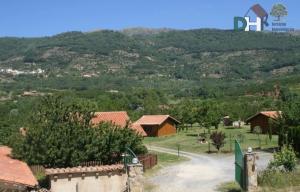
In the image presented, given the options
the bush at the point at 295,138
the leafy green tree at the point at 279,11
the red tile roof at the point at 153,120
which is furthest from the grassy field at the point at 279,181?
the leafy green tree at the point at 279,11

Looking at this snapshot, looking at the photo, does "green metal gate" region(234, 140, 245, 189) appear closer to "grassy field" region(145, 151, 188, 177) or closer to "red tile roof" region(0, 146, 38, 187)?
"red tile roof" region(0, 146, 38, 187)

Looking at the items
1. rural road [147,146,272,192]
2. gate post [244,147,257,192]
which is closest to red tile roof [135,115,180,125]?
rural road [147,146,272,192]

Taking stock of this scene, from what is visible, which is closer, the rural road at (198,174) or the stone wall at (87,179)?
the stone wall at (87,179)

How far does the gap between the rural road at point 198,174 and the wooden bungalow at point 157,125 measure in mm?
26146

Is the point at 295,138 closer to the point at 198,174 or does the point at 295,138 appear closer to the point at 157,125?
the point at 198,174

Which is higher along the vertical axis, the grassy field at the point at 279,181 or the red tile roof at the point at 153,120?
the grassy field at the point at 279,181

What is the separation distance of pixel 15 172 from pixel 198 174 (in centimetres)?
1403

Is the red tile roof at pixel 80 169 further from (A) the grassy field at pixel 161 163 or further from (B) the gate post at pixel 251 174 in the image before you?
(B) the gate post at pixel 251 174

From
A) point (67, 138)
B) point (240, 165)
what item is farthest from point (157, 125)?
point (240, 165)

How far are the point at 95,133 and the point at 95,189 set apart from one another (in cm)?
524

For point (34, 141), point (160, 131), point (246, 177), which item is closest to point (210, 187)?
point (246, 177)

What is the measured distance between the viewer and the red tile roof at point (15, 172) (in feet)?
76.4

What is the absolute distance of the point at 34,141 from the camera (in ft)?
104

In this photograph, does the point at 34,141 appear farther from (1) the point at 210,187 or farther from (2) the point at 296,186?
(2) the point at 296,186
